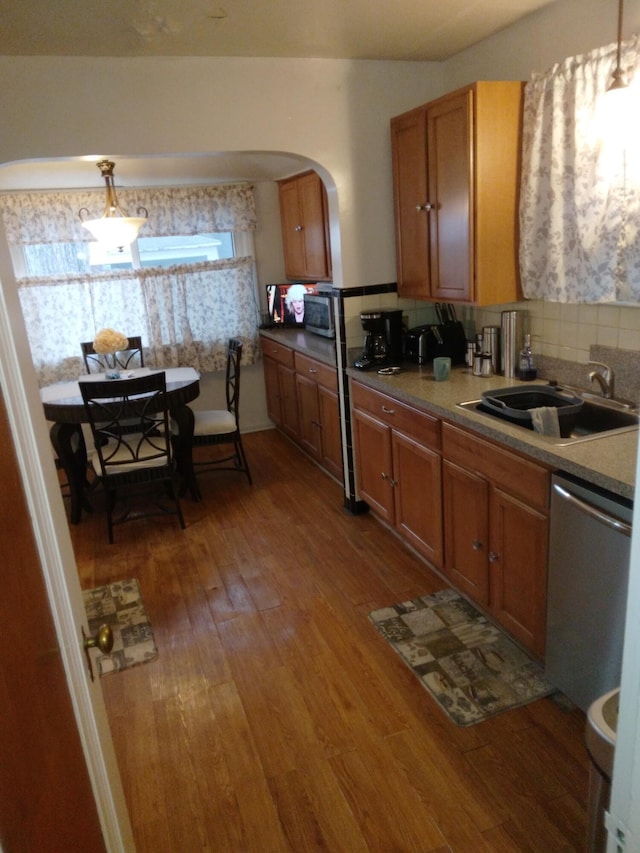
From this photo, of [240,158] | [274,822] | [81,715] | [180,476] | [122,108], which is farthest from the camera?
[240,158]

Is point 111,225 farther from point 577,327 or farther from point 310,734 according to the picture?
point 310,734

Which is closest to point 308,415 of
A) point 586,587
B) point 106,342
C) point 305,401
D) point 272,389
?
point 305,401

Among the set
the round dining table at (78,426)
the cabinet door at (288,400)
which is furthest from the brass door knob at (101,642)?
the cabinet door at (288,400)

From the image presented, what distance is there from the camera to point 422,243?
3119 mm

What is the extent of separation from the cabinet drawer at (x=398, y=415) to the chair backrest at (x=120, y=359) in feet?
6.73

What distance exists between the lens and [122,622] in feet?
9.34

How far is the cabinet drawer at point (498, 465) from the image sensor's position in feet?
6.82

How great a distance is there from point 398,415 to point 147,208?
9.98 ft

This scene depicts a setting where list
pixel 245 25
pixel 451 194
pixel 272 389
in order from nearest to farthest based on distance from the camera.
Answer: pixel 245 25 < pixel 451 194 < pixel 272 389

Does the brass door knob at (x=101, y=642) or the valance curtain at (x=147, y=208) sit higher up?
the valance curtain at (x=147, y=208)

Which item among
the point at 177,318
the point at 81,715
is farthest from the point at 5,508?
the point at 177,318

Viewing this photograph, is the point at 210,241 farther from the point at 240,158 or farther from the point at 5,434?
the point at 5,434

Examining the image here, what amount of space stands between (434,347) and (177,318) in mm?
2587

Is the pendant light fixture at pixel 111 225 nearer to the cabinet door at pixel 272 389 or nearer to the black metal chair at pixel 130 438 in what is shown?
the black metal chair at pixel 130 438
